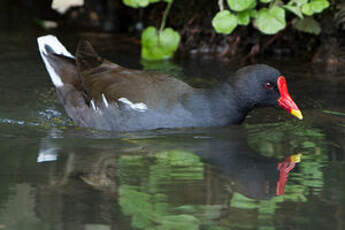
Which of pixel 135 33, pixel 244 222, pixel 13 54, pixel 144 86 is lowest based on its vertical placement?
pixel 244 222

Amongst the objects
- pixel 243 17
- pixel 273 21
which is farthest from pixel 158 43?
pixel 273 21

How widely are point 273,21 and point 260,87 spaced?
3.53 ft

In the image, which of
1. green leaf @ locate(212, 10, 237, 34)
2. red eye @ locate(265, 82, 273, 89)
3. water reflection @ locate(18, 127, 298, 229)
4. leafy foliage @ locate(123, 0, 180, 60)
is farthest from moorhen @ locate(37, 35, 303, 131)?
leafy foliage @ locate(123, 0, 180, 60)

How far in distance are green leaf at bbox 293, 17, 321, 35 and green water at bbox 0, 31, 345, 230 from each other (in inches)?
27.0

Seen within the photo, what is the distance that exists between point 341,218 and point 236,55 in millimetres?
4496

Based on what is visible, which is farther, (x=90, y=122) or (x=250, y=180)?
(x=90, y=122)

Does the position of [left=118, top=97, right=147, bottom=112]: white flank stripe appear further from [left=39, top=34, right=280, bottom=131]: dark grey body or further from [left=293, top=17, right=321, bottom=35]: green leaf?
[left=293, top=17, right=321, bottom=35]: green leaf

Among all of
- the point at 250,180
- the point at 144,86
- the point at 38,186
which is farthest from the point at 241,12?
the point at 38,186

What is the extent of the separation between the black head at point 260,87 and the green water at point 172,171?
0.23 metres

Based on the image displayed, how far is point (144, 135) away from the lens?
16.3ft

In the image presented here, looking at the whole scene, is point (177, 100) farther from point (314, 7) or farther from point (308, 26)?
point (308, 26)

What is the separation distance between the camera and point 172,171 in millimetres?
4070

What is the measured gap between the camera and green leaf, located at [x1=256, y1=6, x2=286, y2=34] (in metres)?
5.89

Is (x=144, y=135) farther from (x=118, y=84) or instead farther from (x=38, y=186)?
(x=38, y=186)
